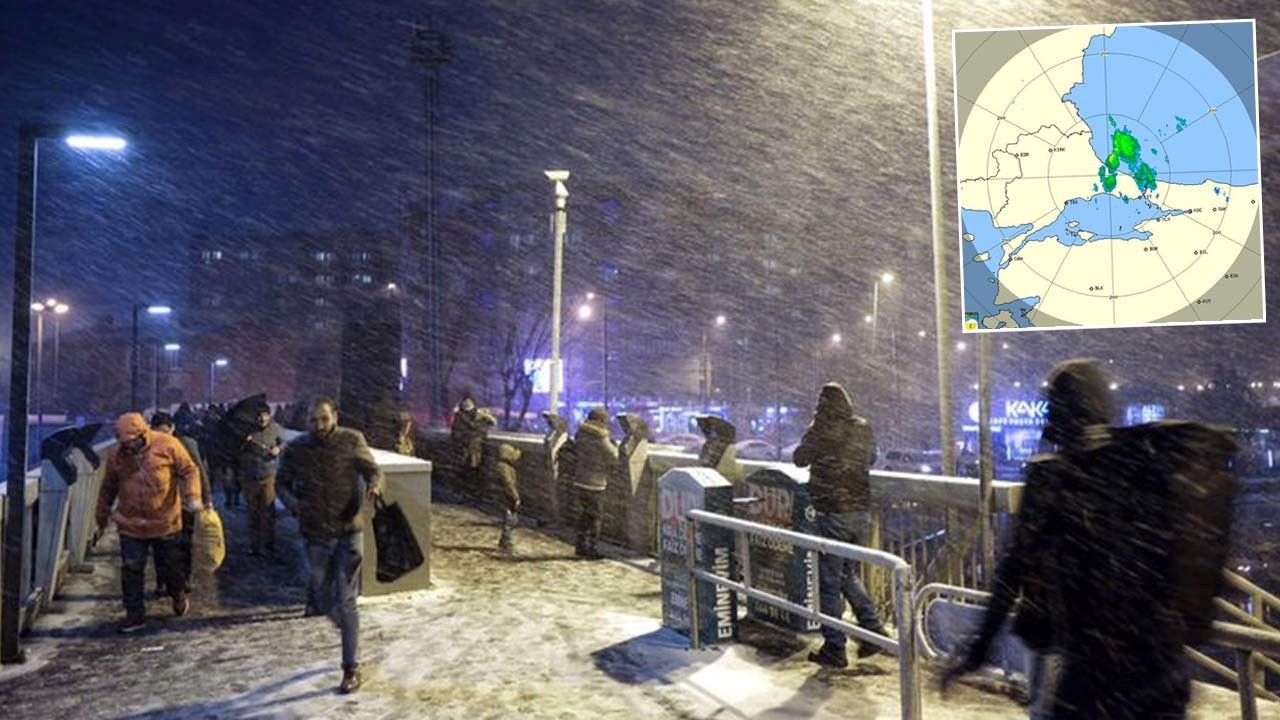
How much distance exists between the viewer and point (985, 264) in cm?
616

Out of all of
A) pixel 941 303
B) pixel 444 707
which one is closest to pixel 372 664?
pixel 444 707

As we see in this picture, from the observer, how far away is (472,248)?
3452 inches

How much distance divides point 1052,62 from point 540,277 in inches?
3160

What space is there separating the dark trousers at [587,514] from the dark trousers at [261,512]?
3948 mm

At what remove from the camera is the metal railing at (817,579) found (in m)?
4.66

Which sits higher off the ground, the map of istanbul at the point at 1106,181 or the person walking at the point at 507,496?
the map of istanbul at the point at 1106,181

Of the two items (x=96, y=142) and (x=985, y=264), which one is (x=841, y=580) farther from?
(x=96, y=142)

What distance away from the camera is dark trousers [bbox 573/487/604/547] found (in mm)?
11680

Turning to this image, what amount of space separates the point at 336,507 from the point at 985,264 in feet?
16.1

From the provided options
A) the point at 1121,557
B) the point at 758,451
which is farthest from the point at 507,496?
the point at 758,451

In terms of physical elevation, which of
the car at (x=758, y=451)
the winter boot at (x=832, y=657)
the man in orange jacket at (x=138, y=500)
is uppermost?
the man in orange jacket at (x=138, y=500)

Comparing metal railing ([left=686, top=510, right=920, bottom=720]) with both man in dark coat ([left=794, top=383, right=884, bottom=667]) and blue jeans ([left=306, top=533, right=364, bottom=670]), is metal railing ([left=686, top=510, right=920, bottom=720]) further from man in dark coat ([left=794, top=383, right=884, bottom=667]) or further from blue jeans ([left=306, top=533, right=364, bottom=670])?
blue jeans ([left=306, top=533, right=364, bottom=670])

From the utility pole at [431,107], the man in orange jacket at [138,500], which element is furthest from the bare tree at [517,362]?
the man in orange jacket at [138,500]

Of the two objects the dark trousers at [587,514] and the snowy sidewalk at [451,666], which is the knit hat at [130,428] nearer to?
the snowy sidewalk at [451,666]
